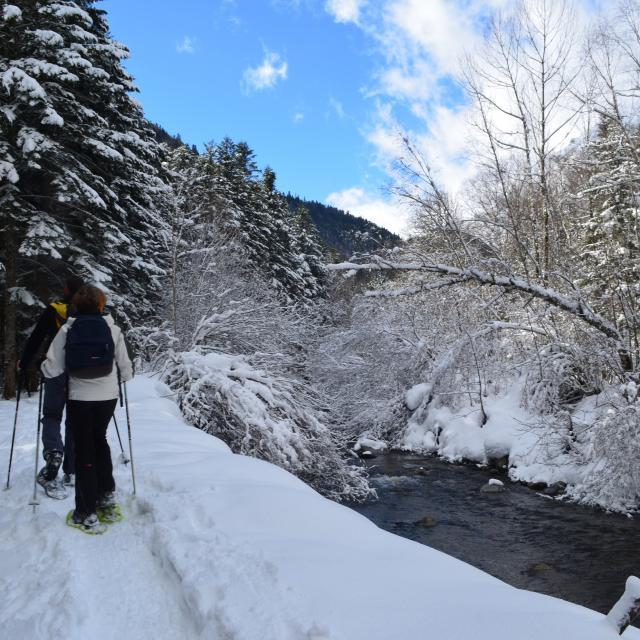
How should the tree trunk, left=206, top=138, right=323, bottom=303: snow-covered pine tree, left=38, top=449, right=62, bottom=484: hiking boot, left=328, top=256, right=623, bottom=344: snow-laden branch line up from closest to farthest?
left=38, top=449, right=62, bottom=484: hiking boot < left=328, top=256, right=623, bottom=344: snow-laden branch < the tree trunk < left=206, top=138, right=323, bottom=303: snow-covered pine tree

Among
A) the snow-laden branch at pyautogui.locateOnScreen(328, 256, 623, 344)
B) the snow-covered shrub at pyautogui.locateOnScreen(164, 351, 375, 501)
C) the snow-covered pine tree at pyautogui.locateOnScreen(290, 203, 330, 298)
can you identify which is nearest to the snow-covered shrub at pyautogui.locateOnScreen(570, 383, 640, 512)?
the snow-laden branch at pyautogui.locateOnScreen(328, 256, 623, 344)

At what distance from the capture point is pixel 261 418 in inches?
365

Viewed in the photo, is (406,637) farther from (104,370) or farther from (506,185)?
(506,185)

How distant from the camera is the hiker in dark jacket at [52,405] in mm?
4164

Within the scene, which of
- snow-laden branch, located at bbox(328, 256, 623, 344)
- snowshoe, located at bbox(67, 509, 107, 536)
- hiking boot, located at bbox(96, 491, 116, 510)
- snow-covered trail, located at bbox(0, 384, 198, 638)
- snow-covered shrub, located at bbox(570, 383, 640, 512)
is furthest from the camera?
snow-covered shrub, located at bbox(570, 383, 640, 512)

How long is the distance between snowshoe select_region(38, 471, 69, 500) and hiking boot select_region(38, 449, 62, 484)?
0.05 feet

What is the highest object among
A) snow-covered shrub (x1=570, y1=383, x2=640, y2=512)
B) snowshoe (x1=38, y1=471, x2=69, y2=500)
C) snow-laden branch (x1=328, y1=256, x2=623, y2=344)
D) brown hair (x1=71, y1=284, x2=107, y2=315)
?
snow-laden branch (x1=328, y1=256, x2=623, y2=344)

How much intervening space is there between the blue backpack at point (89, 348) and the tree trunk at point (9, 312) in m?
7.44

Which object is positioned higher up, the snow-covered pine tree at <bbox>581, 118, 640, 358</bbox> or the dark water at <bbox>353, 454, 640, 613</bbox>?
the snow-covered pine tree at <bbox>581, 118, 640, 358</bbox>

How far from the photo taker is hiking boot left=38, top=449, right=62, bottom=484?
4.15 metres

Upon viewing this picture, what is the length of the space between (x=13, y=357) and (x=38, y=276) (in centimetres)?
220

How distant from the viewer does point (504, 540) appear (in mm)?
8562

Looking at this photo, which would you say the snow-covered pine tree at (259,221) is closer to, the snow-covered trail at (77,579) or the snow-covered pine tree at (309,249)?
the snow-covered pine tree at (309,249)

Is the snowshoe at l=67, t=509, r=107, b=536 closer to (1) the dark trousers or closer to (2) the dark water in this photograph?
(1) the dark trousers
